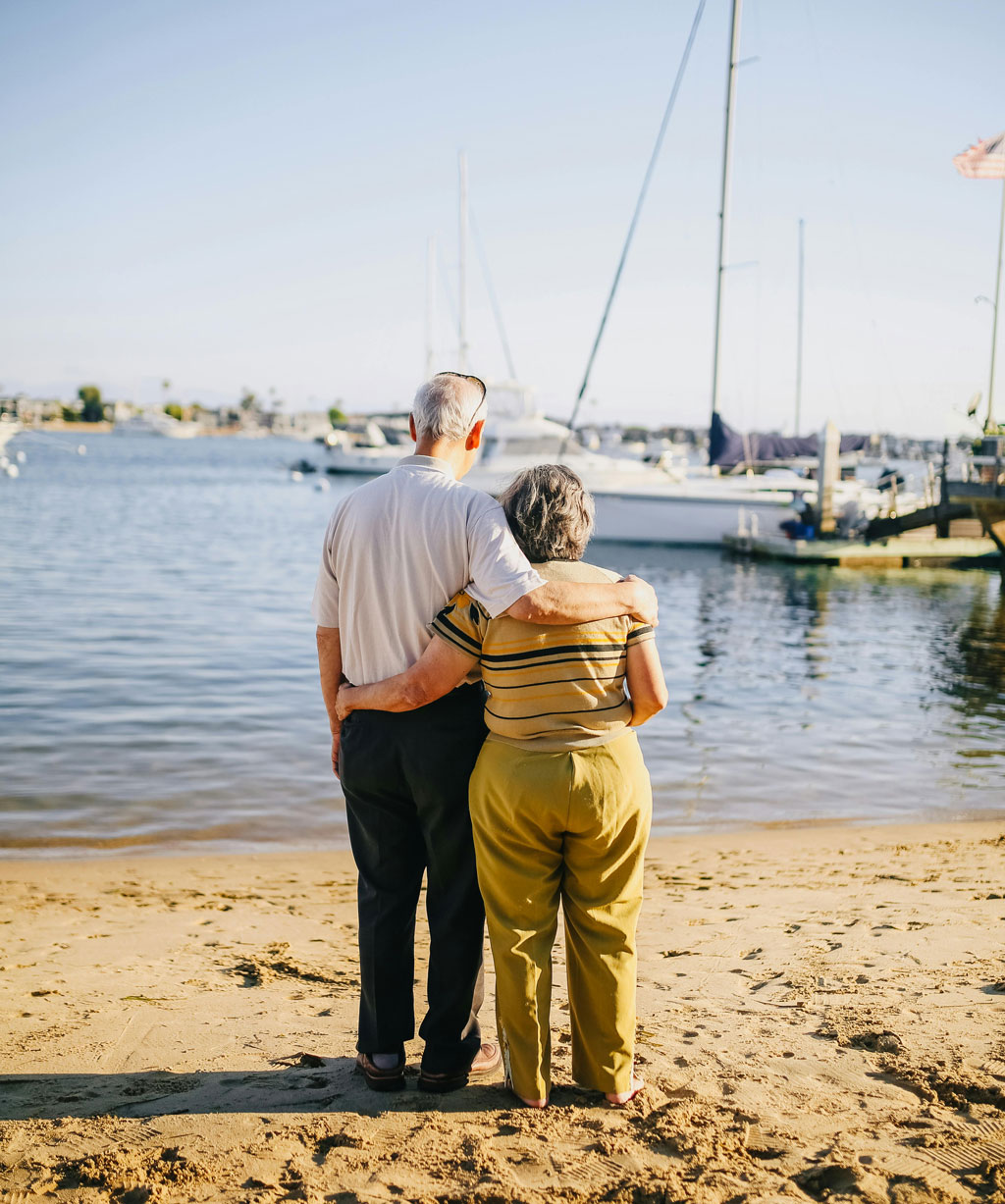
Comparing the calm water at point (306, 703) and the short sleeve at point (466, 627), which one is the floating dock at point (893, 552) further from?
the short sleeve at point (466, 627)

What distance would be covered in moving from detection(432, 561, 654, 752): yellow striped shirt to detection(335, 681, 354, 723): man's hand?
0.35 metres

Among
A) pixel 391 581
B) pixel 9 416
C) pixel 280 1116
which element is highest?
pixel 9 416

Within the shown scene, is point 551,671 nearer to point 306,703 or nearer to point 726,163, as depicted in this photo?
point 306,703

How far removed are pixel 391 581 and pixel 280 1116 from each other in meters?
1.53

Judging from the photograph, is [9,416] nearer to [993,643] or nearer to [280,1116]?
[993,643]

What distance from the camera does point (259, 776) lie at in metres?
8.02

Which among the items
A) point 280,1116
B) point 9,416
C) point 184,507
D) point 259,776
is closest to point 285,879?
point 259,776

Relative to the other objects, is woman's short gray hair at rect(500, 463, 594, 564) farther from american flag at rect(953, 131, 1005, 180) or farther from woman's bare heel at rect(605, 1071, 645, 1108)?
american flag at rect(953, 131, 1005, 180)

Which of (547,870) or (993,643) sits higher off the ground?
(547,870)

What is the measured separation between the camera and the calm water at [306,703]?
7414mm

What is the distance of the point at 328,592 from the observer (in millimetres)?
3043

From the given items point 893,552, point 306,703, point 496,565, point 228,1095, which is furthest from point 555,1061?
point 893,552

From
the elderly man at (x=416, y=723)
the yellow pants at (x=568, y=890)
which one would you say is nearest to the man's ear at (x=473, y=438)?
the elderly man at (x=416, y=723)

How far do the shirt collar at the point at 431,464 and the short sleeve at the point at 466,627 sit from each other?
1.31ft
